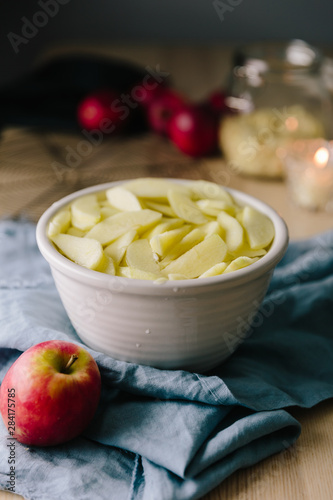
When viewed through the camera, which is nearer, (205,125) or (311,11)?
(205,125)

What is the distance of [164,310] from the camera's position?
27.5 inches

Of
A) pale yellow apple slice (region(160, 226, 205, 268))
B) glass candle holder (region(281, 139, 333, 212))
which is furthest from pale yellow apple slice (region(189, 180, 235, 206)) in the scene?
glass candle holder (region(281, 139, 333, 212))

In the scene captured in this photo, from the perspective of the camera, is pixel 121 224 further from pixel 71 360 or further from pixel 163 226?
pixel 71 360

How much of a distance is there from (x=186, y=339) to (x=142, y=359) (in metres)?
0.07

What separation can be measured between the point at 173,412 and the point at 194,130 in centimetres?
104

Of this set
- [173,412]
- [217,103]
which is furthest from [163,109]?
[173,412]

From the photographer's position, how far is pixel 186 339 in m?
0.74

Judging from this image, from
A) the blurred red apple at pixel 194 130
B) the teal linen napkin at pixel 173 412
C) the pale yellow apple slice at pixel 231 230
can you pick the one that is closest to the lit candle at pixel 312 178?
the blurred red apple at pixel 194 130

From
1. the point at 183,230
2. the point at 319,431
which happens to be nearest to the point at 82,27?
the point at 183,230

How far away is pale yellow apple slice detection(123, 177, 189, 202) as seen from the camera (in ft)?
2.87

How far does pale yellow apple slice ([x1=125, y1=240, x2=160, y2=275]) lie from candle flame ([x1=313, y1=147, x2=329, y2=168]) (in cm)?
72

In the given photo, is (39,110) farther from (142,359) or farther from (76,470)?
(76,470)

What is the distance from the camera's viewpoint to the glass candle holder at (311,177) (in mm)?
1344

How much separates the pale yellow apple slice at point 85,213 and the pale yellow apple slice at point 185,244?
126 mm
